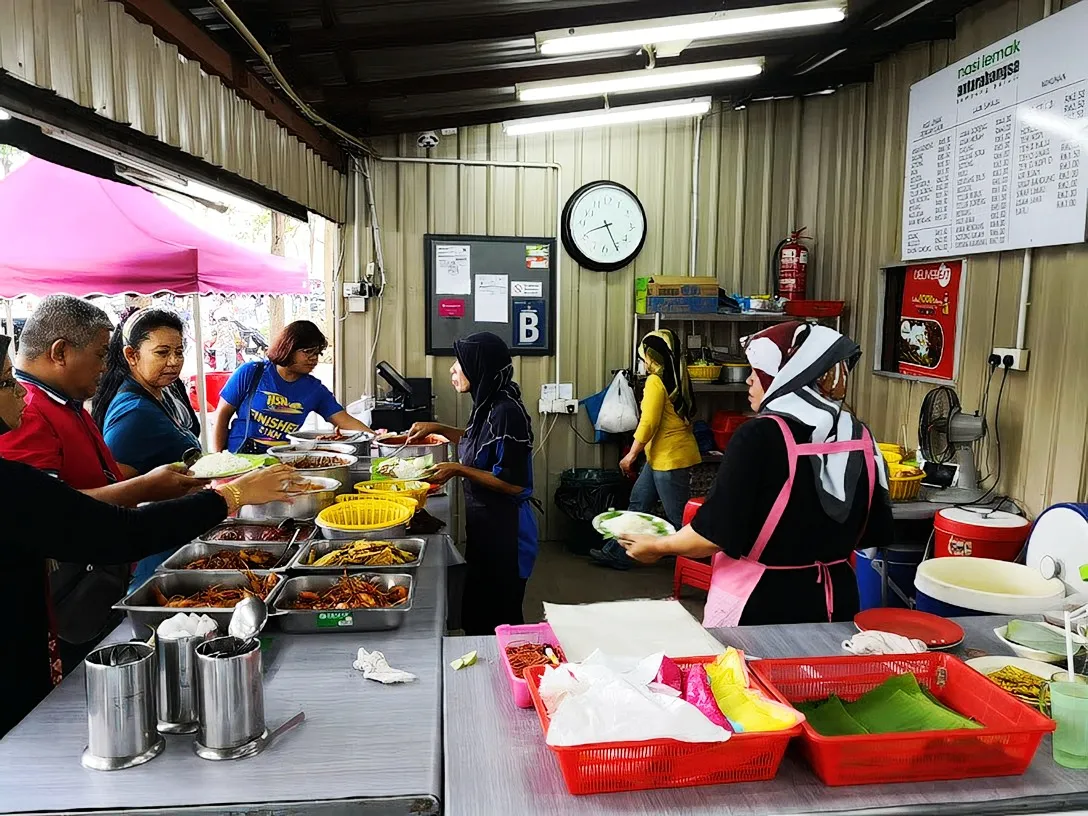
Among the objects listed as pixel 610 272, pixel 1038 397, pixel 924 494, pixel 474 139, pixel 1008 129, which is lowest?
pixel 924 494

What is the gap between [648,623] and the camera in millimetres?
1914

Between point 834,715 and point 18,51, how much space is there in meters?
2.24

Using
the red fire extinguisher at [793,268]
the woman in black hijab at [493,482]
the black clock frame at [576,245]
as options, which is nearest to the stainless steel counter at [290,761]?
the woman in black hijab at [493,482]

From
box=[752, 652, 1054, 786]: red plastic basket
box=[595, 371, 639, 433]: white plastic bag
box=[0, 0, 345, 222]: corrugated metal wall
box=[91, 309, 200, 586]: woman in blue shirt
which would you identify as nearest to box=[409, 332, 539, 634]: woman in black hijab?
box=[91, 309, 200, 586]: woman in blue shirt

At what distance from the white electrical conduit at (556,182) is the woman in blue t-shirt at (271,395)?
6.46 ft

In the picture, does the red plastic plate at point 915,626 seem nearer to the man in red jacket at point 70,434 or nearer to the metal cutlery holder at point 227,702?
the metal cutlery holder at point 227,702

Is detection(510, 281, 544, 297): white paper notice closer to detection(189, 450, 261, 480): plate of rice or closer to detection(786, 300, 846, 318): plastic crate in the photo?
detection(786, 300, 846, 318): plastic crate

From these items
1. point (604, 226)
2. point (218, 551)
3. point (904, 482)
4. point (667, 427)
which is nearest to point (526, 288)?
point (604, 226)

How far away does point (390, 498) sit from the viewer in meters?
2.75

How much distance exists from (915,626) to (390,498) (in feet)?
5.59

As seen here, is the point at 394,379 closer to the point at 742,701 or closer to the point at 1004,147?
the point at 1004,147

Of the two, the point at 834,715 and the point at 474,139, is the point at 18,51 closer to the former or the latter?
the point at 834,715

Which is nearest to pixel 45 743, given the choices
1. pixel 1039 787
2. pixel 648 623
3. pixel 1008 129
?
pixel 648 623

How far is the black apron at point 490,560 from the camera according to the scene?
10.5 ft
